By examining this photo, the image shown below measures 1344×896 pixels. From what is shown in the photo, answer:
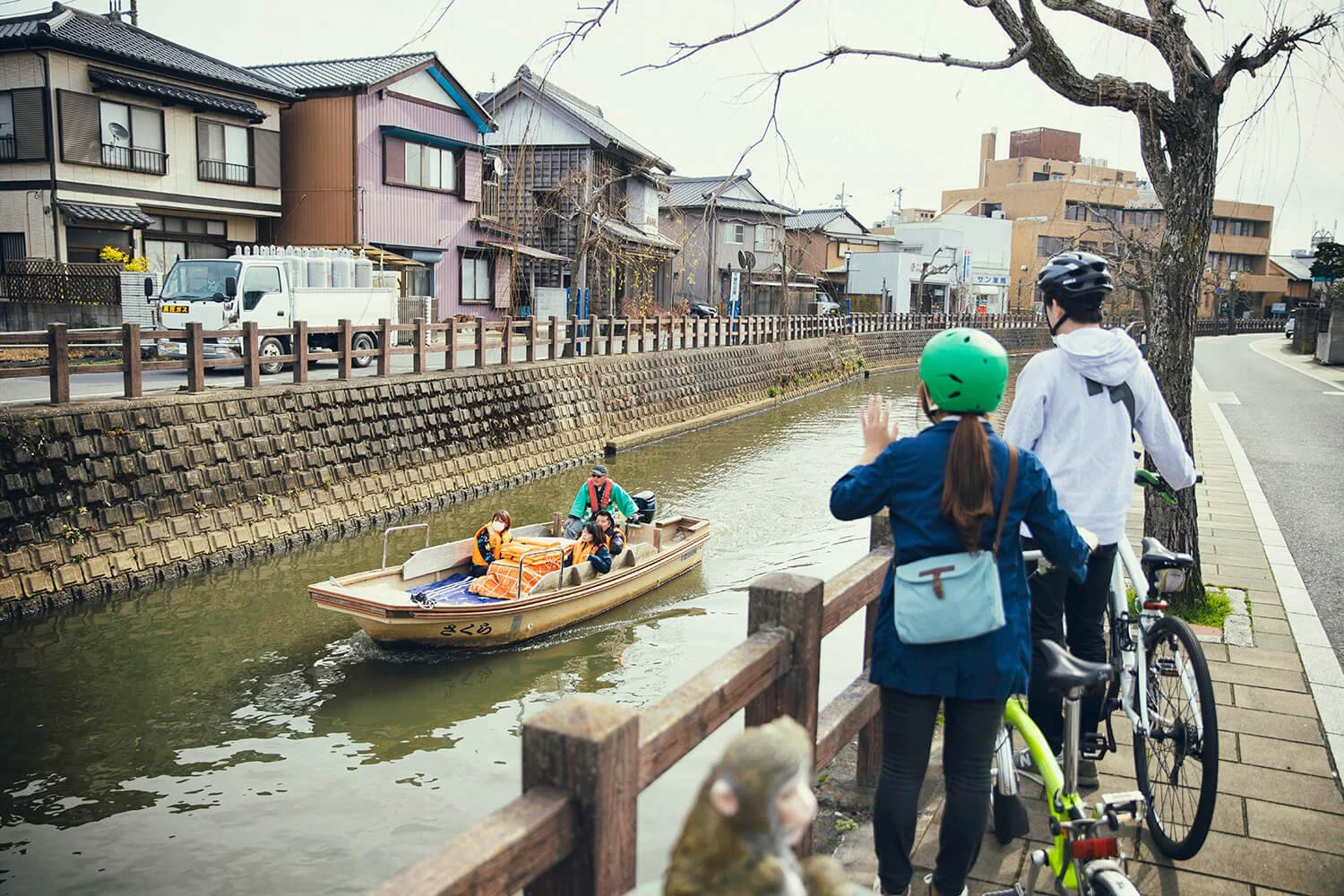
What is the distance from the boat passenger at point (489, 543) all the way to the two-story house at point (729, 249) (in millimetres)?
33127

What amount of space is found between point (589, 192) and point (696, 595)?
22310 mm

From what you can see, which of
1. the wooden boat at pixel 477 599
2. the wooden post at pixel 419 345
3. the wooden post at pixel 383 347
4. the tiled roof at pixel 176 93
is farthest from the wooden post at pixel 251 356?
the tiled roof at pixel 176 93

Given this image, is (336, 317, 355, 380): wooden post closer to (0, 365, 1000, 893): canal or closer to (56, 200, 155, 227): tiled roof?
(0, 365, 1000, 893): canal

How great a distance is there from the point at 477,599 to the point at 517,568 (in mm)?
518

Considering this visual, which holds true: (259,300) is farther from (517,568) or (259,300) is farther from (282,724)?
(282,724)

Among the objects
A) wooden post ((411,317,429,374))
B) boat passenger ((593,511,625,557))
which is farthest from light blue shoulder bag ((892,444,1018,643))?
wooden post ((411,317,429,374))

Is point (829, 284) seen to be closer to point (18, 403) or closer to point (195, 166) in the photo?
point (195, 166)

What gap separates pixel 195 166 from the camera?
81.1ft

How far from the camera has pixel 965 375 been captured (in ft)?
9.38

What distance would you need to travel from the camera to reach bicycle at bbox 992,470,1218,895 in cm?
306

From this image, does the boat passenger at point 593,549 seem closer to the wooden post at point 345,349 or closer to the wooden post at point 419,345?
the wooden post at point 345,349

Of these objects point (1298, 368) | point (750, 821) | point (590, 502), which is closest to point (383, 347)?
point (590, 502)

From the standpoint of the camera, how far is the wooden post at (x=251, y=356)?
14023 mm

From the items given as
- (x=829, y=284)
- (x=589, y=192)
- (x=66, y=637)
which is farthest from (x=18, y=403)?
(x=829, y=284)
